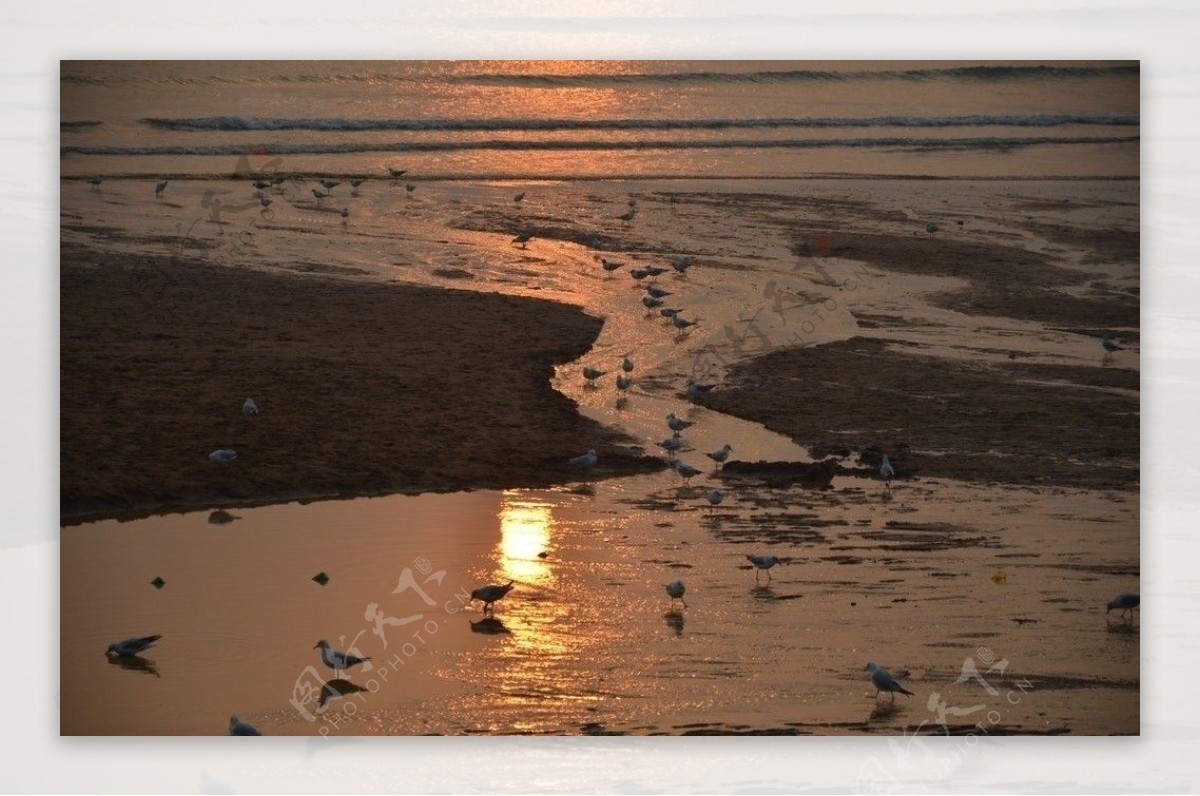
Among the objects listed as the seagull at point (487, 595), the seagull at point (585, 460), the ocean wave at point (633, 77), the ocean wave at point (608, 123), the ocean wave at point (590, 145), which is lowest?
the seagull at point (487, 595)

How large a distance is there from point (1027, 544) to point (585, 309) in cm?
134

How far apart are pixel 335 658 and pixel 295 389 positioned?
73 cm

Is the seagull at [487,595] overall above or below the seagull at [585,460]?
below

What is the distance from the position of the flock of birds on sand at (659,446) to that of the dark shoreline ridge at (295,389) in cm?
7

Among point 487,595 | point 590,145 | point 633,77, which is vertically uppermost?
point 633,77

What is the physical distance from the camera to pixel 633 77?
13.3 ft

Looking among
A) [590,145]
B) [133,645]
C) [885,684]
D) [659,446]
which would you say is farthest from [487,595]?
[590,145]

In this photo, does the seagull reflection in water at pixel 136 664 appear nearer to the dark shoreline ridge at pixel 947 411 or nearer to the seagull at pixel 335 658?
the seagull at pixel 335 658

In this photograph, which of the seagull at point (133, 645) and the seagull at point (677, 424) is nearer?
the seagull at point (133, 645)

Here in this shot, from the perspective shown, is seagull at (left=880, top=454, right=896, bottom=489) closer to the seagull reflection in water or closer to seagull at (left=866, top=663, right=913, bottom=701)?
seagull at (left=866, top=663, right=913, bottom=701)

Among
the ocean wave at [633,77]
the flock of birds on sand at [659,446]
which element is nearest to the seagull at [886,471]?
the flock of birds on sand at [659,446]

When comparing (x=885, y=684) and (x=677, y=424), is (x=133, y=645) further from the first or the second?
(x=885, y=684)

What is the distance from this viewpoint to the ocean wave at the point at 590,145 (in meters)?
4.03

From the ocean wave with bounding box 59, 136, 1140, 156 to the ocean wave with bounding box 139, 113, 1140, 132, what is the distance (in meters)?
0.04
